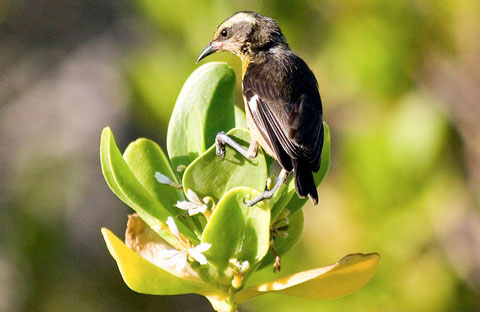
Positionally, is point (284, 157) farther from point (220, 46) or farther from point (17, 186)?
point (17, 186)

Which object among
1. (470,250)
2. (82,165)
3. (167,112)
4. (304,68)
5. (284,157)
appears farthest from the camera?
(82,165)

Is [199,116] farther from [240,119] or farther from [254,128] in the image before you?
[254,128]

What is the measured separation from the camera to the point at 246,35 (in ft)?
7.64

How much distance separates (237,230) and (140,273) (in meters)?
0.21

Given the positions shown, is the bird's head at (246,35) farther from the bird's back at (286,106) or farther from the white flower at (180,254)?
the white flower at (180,254)

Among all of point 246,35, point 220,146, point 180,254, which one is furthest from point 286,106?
point 180,254

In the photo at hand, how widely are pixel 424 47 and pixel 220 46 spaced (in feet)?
3.46

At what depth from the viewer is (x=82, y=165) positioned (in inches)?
248

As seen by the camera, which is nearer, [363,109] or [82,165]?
[363,109]

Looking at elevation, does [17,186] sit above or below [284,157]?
below

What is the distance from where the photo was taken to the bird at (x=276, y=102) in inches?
63.5

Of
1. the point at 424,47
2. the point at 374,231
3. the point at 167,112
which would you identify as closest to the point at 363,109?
the point at 424,47

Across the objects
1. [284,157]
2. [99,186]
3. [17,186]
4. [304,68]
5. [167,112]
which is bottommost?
[99,186]

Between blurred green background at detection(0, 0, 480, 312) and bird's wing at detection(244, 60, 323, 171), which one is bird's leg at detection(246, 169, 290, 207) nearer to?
bird's wing at detection(244, 60, 323, 171)
